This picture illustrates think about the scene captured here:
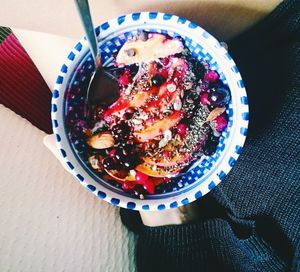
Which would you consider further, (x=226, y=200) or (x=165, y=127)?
(x=226, y=200)

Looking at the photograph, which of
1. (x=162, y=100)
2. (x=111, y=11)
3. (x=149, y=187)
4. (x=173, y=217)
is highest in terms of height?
(x=111, y=11)

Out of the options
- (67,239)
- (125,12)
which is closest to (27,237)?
(67,239)

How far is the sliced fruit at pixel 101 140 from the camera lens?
1.94ft

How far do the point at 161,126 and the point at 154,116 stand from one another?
20 millimetres

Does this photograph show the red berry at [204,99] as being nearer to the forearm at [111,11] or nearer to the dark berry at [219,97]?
the dark berry at [219,97]

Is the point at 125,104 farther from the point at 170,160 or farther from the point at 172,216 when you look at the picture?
the point at 172,216

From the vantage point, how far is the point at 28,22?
57cm

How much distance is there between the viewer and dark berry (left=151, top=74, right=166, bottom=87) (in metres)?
0.57

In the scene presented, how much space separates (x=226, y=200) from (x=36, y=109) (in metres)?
0.52

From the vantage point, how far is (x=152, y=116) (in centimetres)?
58

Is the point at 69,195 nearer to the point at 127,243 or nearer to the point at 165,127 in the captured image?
the point at 127,243

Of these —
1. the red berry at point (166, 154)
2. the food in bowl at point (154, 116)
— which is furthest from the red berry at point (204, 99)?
the red berry at point (166, 154)

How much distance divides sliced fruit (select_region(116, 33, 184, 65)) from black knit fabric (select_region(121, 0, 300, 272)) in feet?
0.54

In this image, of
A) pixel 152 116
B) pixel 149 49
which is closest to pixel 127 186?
pixel 152 116
